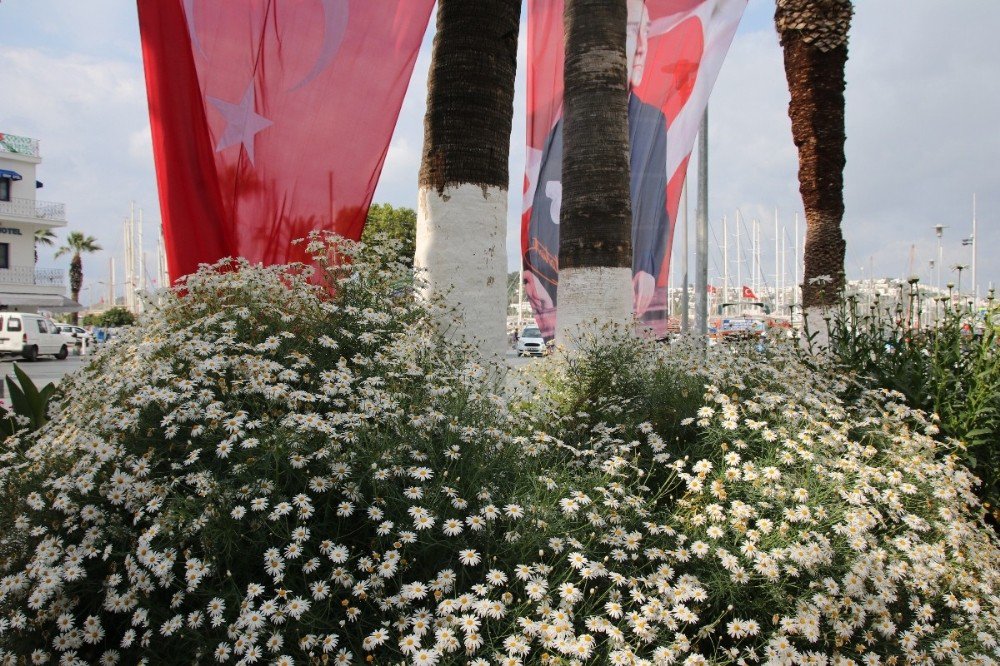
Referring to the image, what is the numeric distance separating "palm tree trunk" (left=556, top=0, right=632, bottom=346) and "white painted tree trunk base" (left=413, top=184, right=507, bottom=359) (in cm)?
110

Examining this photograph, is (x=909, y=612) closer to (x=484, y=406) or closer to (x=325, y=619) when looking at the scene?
(x=484, y=406)

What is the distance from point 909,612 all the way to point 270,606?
2.51 meters

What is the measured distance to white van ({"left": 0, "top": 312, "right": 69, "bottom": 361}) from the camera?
26.9 m

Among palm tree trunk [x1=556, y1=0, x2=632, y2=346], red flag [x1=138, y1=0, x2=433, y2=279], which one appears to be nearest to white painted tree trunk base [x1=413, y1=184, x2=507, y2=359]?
red flag [x1=138, y1=0, x2=433, y2=279]

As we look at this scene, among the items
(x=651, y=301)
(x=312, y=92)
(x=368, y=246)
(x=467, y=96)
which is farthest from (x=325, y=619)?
(x=651, y=301)

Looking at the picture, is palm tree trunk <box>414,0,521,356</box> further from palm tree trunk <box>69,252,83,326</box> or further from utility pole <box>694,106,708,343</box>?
palm tree trunk <box>69,252,83,326</box>

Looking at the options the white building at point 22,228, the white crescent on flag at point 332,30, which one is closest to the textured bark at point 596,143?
the white crescent on flag at point 332,30

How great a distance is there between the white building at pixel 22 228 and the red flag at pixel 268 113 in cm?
4419

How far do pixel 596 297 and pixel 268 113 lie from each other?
2.98m

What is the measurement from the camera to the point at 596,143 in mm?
5859

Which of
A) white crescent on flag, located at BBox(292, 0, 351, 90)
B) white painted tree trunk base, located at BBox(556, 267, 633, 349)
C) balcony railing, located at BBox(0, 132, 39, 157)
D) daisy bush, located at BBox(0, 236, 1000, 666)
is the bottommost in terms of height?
daisy bush, located at BBox(0, 236, 1000, 666)

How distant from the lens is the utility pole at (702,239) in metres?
14.0

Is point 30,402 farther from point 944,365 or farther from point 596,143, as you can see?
point 944,365

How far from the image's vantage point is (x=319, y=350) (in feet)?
10.4
